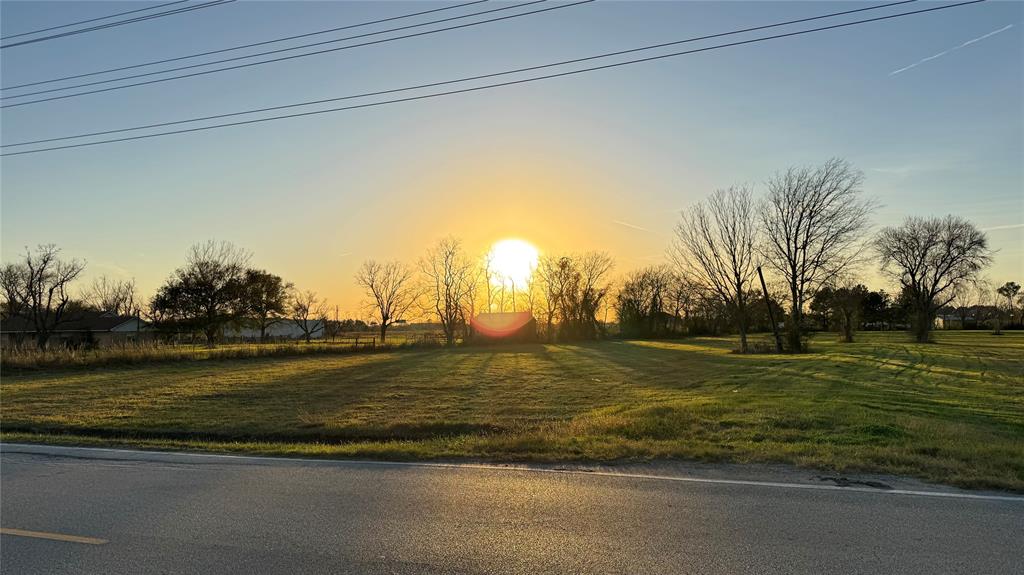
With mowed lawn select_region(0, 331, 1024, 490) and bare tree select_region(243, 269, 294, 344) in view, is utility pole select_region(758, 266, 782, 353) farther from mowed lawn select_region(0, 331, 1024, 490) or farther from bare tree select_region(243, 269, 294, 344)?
bare tree select_region(243, 269, 294, 344)

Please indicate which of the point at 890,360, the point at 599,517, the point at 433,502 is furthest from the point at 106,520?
the point at 890,360

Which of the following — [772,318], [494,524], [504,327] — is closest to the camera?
[494,524]

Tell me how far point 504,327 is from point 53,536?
58.5 metres

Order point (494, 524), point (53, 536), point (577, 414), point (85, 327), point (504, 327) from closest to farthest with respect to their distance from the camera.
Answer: point (53, 536) < point (494, 524) < point (577, 414) < point (85, 327) < point (504, 327)

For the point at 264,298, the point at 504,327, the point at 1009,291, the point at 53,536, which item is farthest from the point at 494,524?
the point at 1009,291

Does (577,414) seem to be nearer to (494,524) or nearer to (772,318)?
(494,524)

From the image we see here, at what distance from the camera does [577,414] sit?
13312mm

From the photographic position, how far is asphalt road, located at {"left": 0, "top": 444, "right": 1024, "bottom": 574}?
4.23 metres

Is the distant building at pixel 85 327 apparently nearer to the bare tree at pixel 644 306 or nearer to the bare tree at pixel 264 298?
the bare tree at pixel 264 298

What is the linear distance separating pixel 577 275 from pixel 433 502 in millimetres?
63826

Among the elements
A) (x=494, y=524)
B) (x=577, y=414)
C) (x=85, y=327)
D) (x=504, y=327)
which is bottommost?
(x=577, y=414)

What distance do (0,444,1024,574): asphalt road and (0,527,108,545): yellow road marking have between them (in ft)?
Answer: 0.07

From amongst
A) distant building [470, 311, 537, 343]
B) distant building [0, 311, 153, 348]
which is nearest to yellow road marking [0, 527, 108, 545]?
distant building [470, 311, 537, 343]

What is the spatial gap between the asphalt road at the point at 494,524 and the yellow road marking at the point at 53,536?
2 centimetres
